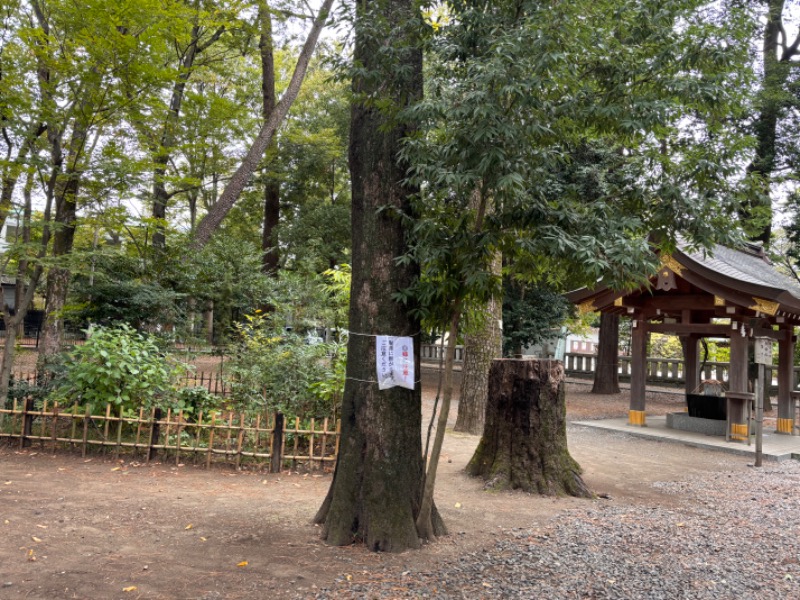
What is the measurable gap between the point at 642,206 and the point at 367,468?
2.92 metres

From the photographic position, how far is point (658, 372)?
2148 centimetres

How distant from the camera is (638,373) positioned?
1231 cm

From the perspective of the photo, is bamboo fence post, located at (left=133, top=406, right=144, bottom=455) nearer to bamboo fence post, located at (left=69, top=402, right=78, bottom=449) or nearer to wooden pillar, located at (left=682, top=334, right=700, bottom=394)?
bamboo fence post, located at (left=69, top=402, right=78, bottom=449)

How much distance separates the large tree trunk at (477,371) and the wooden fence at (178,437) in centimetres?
370

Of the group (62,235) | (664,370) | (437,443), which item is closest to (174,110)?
(62,235)

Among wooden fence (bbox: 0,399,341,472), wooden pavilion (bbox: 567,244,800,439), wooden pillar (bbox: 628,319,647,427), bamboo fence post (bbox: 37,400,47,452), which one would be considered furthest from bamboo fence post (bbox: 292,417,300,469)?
wooden pillar (bbox: 628,319,647,427)

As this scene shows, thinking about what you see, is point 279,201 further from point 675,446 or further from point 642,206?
point 642,206

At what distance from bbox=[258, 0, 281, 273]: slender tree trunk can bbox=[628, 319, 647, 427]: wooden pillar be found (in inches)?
328

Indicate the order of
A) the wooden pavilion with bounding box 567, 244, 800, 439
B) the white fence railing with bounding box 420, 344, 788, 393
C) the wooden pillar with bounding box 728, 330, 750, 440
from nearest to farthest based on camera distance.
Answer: the wooden pavilion with bounding box 567, 244, 800, 439, the wooden pillar with bounding box 728, 330, 750, 440, the white fence railing with bounding box 420, 344, 788, 393

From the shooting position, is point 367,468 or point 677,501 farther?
point 677,501

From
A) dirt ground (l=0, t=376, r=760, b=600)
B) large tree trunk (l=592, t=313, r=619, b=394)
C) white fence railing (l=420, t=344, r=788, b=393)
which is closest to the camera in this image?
dirt ground (l=0, t=376, r=760, b=600)

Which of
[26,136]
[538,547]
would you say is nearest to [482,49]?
[538,547]

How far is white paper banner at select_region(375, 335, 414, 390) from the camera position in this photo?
179 inches

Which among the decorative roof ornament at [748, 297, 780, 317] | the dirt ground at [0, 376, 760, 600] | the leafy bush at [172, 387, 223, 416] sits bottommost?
the dirt ground at [0, 376, 760, 600]
